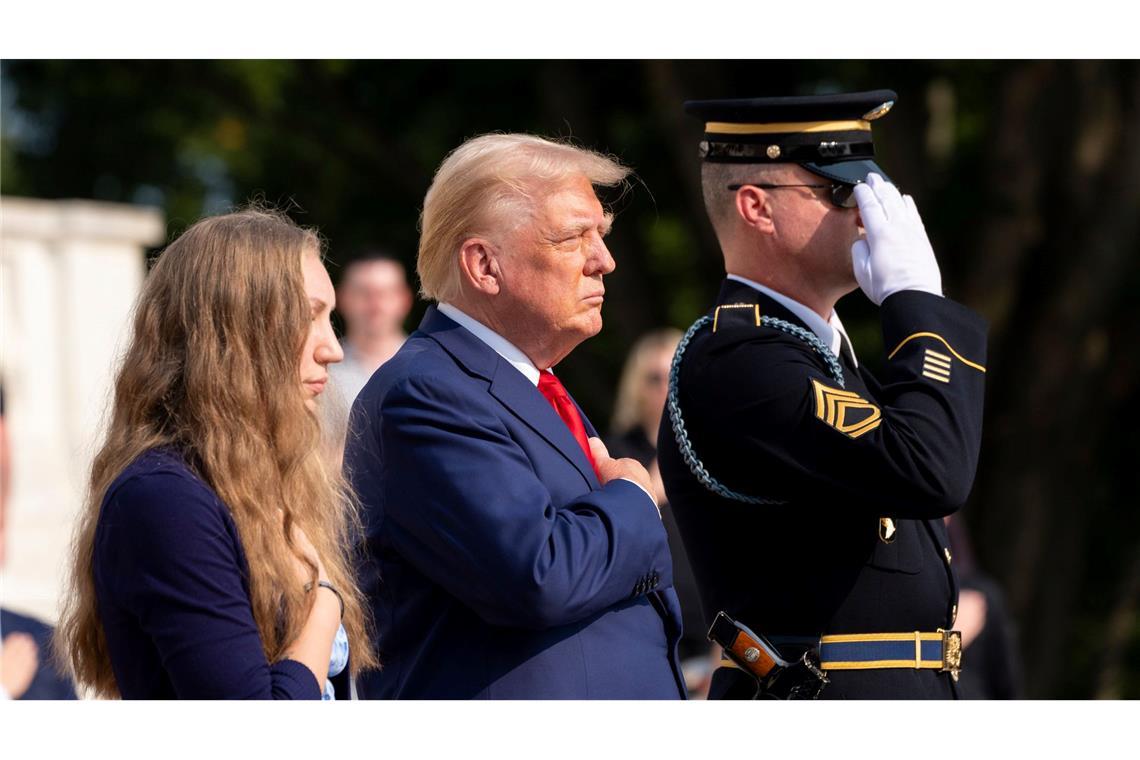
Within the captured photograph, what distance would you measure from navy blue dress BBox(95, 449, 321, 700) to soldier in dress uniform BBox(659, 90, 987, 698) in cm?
92

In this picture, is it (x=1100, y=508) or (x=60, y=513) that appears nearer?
(x=60, y=513)

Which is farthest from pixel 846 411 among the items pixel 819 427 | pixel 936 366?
pixel 936 366

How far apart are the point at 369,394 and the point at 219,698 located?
2.19 feet

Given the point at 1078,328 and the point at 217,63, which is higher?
the point at 217,63

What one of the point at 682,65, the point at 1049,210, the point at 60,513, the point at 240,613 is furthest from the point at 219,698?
the point at 1049,210

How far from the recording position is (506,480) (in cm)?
261

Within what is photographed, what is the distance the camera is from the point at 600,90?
36.8 ft

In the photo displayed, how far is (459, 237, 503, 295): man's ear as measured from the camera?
111 inches

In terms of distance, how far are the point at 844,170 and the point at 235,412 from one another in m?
1.28

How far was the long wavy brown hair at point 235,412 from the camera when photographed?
247 cm

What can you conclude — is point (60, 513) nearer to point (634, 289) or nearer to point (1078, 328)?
point (634, 289)

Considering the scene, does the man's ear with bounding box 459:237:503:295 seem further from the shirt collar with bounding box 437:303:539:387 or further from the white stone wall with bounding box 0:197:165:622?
the white stone wall with bounding box 0:197:165:622

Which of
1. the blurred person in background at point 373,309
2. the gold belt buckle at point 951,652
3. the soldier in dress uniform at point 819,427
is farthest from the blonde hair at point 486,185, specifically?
the blurred person in background at point 373,309

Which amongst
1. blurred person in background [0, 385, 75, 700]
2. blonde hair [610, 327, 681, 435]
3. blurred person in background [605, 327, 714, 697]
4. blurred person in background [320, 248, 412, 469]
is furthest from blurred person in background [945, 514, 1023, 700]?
blurred person in background [0, 385, 75, 700]
